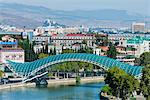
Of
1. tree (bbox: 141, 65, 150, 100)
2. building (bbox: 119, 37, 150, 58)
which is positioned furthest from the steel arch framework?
building (bbox: 119, 37, 150, 58)

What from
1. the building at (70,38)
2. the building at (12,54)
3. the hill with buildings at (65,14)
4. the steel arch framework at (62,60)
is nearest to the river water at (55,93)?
the steel arch framework at (62,60)

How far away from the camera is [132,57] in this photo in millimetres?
27547

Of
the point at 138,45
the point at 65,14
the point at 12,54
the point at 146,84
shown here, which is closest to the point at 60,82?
the point at 12,54

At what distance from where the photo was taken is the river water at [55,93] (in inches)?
595

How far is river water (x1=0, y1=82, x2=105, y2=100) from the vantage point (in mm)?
15125

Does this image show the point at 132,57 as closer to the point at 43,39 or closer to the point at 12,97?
the point at 43,39

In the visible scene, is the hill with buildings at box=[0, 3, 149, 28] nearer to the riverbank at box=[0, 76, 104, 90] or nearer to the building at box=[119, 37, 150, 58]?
the building at box=[119, 37, 150, 58]

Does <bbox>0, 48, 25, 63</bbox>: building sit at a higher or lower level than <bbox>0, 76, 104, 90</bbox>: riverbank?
higher

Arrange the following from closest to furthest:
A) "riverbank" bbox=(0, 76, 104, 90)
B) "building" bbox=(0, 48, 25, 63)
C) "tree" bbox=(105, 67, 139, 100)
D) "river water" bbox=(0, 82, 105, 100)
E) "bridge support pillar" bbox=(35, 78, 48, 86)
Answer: "tree" bbox=(105, 67, 139, 100)
"river water" bbox=(0, 82, 105, 100)
"riverbank" bbox=(0, 76, 104, 90)
"bridge support pillar" bbox=(35, 78, 48, 86)
"building" bbox=(0, 48, 25, 63)

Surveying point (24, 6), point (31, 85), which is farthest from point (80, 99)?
point (24, 6)

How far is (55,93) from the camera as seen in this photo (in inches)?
644

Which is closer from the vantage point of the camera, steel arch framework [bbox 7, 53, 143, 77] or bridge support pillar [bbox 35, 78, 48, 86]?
steel arch framework [bbox 7, 53, 143, 77]

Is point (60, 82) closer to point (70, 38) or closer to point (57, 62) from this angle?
point (57, 62)

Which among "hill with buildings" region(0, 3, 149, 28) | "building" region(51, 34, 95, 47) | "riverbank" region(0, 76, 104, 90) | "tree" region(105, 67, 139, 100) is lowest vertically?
"riverbank" region(0, 76, 104, 90)
